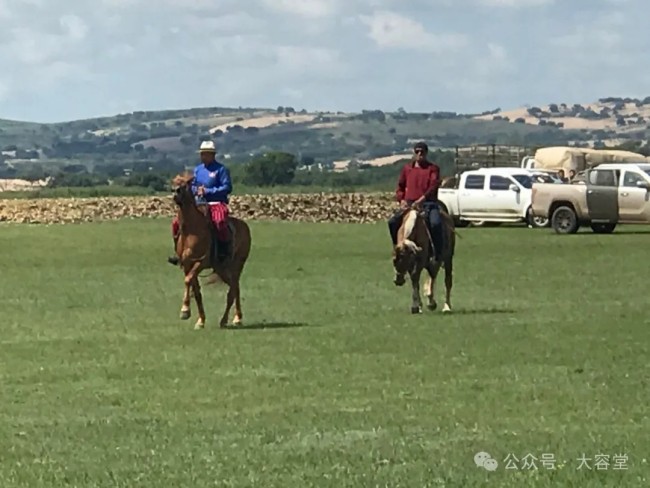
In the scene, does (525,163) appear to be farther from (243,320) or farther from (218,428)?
(218,428)

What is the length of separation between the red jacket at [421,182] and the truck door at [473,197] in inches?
1076

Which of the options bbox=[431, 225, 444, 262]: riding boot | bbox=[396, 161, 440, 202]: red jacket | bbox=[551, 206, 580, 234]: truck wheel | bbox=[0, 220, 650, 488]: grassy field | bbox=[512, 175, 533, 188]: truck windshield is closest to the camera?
bbox=[0, 220, 650, 488]: grassy field

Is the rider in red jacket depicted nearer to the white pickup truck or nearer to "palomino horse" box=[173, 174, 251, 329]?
"palomino horse" box=[173, 174, 251, 329]

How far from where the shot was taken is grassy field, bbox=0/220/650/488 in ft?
33.6

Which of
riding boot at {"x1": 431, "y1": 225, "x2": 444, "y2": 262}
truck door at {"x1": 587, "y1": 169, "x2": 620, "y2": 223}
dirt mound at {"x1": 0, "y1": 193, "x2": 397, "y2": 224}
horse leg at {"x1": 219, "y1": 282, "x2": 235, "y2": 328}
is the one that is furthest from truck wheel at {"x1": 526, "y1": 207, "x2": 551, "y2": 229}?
horse leg at {"x1": 219, "y1": 282, "x2": 235, "y2": 328}

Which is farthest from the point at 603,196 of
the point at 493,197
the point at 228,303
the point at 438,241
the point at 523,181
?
the point at 228,303

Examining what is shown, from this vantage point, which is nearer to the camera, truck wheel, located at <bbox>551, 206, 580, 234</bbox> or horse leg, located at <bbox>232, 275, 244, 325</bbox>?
horse leg, located at <bbox>232, 275, 244, 325</bbox>

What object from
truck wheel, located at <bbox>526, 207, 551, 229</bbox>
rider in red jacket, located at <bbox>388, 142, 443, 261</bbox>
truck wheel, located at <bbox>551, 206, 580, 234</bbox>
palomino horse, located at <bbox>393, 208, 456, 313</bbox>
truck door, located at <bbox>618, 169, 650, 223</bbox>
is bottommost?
truck wheel, located at <bbox>526, 207, 551, 229</bbox>

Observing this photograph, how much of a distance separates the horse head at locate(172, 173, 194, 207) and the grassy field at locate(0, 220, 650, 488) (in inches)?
61.6

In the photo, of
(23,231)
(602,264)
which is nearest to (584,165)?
(23,231)

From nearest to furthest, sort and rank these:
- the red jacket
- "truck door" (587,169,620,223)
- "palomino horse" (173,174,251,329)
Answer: "palomino horse" (173,174,251,329), the red jacket, "truck door" (587,169,620,223)

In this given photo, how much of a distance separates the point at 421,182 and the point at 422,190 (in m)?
0.11

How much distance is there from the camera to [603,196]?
43031mm

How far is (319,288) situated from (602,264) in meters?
7.56
